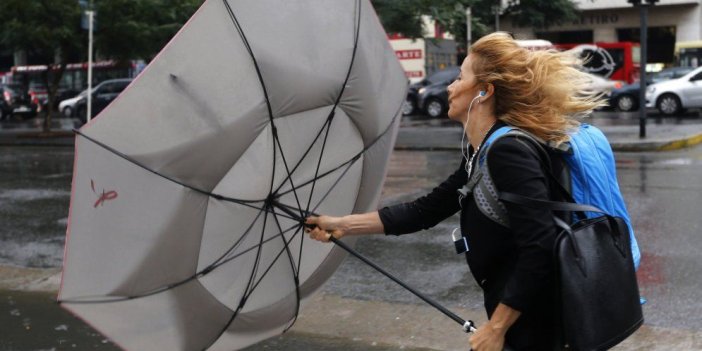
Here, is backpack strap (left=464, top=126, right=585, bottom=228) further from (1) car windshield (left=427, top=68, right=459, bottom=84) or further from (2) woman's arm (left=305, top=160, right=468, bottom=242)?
(1) car windshield (left=427, top=68, right=459, bottom=84)

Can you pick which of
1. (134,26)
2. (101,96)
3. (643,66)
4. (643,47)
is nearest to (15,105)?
(101,96)

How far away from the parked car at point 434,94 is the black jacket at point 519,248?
88.8 feet

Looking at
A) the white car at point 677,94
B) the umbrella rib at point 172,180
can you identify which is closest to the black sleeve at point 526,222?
the umbrella rib at point 172,180

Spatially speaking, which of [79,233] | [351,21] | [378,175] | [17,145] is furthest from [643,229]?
[17,145]

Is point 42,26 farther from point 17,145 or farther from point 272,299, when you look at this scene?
point 272,299

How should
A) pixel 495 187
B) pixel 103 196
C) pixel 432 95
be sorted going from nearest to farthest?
1. pixel 495 187
2. pixel 103 196
3. pixel 432 95

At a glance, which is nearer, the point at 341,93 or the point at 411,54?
the point at 341,93

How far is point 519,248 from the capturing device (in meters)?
2.37

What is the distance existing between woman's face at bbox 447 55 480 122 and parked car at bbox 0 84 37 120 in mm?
36839

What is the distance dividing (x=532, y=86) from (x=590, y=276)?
0.56 metres

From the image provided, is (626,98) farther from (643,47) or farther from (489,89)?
(489,89)

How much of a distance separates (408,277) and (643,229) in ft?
9.07

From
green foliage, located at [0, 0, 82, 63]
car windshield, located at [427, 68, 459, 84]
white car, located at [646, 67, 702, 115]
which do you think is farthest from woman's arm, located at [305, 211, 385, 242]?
car windshield, located at [427, 68, 459, 84]

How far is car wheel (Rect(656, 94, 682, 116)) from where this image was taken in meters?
26.8
